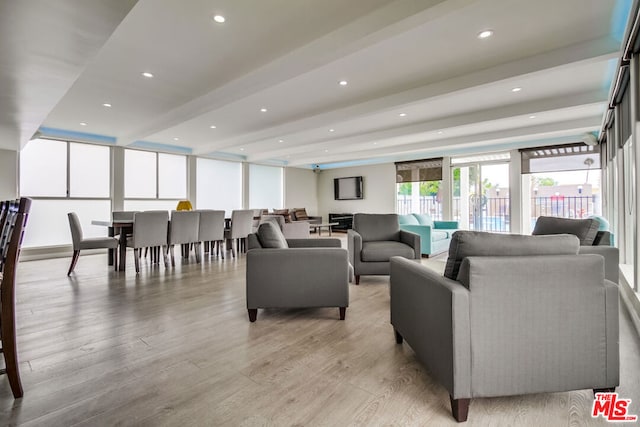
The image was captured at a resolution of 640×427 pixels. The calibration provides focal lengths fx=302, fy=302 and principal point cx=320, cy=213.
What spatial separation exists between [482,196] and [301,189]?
629 cm

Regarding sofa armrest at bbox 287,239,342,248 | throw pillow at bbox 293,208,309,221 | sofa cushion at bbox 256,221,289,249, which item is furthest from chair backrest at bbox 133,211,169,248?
throw pillow at bbox 293,208,309,221

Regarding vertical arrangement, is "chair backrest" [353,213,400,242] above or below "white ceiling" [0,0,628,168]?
below

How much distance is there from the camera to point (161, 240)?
15.8 feet

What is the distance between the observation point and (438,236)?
19.8 feet

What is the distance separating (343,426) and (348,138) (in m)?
6.79

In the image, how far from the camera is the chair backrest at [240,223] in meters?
5.88

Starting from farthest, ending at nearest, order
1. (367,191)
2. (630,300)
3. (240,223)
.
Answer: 1. (367,191)
2. (240,223)
3. (630,300)

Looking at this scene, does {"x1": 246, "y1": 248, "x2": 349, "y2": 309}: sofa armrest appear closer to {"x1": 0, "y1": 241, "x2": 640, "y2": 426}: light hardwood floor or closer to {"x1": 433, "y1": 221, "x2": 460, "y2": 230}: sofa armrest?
{"x1": 0, "y1": 241, "x2": 640, "y2": 426}: light hardwood floor

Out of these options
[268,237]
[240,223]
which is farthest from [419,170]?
[268,237]

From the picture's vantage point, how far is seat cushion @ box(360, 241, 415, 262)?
3.71 metres

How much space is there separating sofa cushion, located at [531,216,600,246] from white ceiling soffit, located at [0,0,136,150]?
3.99 meters

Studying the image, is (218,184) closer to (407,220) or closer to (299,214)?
(299,214)

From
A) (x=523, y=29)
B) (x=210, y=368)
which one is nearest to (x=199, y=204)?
(x=210, y=368)

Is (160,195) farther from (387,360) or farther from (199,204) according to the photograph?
(387,360)
